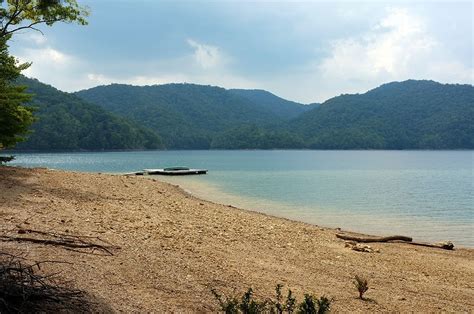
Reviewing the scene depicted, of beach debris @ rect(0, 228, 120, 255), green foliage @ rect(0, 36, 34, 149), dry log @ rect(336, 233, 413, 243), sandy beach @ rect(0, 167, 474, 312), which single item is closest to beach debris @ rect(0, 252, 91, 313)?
sandy beach @ rect(0, 167, 474, 312)

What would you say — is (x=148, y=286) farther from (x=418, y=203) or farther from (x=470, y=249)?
(x=418, y=203)

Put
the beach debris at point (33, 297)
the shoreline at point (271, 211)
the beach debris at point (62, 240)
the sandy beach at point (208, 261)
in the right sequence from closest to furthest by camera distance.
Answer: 1. the beach debris at point (33, 297)
2. the sandy beach at point (208, 261)
3. the beach debris at point (62, 240)
4. the shoreline at point (271, 211)

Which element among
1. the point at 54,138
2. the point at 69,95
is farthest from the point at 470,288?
the point at 69,95

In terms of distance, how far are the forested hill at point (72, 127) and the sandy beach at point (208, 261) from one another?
147868 millimetres

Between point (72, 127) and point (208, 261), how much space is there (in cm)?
16428

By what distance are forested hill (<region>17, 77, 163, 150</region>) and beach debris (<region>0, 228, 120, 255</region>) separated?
15112 cm

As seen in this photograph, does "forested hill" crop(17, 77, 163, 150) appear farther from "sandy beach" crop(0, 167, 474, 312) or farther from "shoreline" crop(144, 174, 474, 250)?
"sandy beach" crop(0, 167, 474, 312)

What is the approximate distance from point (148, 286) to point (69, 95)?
189 metres

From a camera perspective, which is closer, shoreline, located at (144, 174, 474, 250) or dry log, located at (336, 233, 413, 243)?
dry log, located at (336, 233, 413, 243)

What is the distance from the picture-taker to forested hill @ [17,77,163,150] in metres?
156

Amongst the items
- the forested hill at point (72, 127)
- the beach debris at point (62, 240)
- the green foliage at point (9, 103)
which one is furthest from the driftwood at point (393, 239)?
the forested hill at point (72, 127)

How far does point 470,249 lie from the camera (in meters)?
16.9

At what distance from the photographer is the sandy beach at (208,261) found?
23.7 ft

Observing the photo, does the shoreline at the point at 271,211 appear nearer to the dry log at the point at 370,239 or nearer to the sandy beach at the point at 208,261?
the dry log at the point at 370,239
